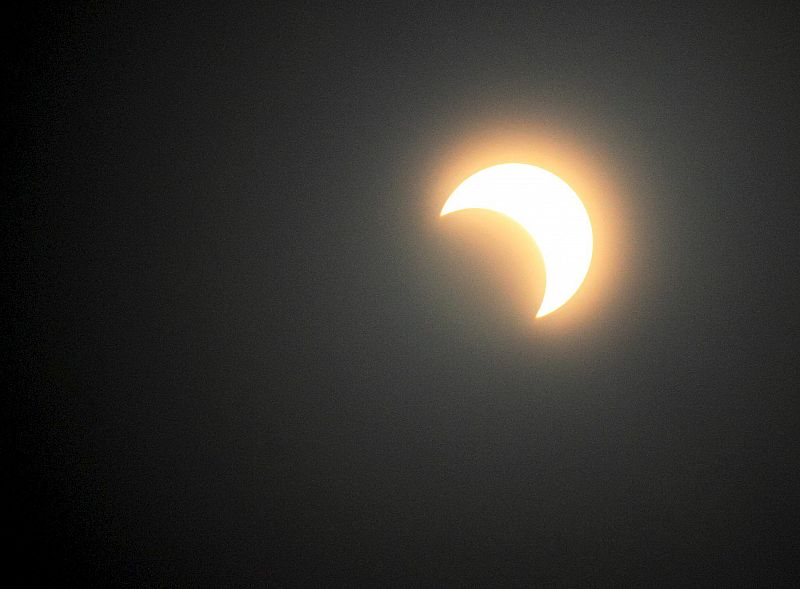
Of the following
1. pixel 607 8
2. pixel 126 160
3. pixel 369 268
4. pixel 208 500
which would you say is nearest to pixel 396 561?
pixel 208 500

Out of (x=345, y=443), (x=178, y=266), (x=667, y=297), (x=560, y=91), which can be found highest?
(x=560, y=91)

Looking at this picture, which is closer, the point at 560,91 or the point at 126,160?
the point at 560,91

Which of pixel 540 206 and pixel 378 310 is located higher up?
pixel 540 206

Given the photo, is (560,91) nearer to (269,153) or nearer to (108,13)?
(269,153)
